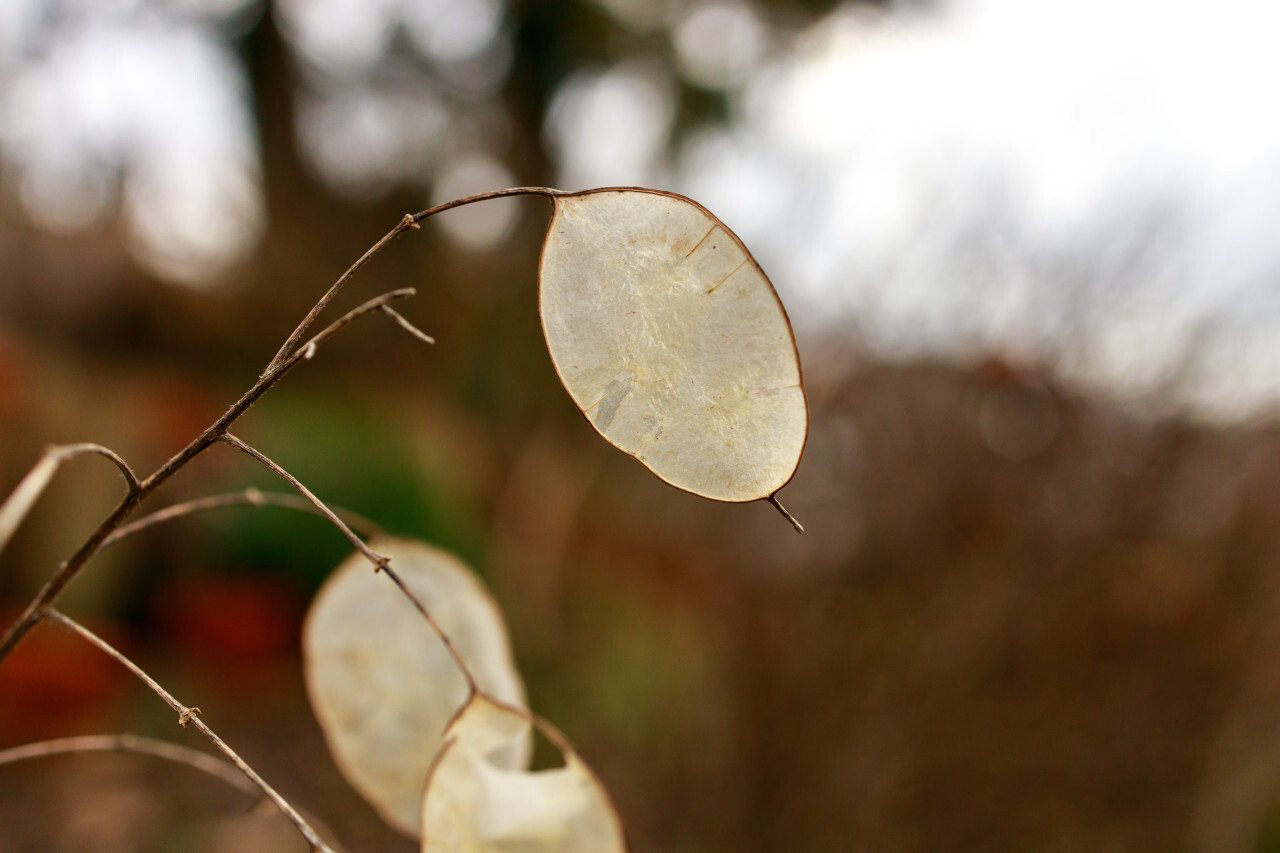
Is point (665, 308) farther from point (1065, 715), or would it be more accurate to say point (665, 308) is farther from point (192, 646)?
point (192, 646)

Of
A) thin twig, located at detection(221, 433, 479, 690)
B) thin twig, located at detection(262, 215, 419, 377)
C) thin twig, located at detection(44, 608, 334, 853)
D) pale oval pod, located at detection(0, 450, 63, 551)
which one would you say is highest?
thin twig, located at detection(262, 215, 419, 377)

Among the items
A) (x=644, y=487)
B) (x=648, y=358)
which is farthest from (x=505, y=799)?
(x=644, y=487)

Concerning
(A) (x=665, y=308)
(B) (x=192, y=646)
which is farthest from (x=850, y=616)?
(B) (x=192, y=646)

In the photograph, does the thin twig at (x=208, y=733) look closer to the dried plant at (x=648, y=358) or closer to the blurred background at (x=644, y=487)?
the dried plant at (x=648, y=358)

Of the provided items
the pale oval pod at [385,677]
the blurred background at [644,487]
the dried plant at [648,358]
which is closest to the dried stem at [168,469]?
the dried plant at [648,358]

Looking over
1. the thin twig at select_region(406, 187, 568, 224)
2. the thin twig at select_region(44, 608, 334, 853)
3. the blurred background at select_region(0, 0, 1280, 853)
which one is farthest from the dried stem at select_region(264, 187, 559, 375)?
the blurred background at select_region(0, 0, 1280, 853)

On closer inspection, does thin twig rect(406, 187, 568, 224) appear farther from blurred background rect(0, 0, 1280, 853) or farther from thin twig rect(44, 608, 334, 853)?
blurred background rect(0, 0, 1280, 853)
